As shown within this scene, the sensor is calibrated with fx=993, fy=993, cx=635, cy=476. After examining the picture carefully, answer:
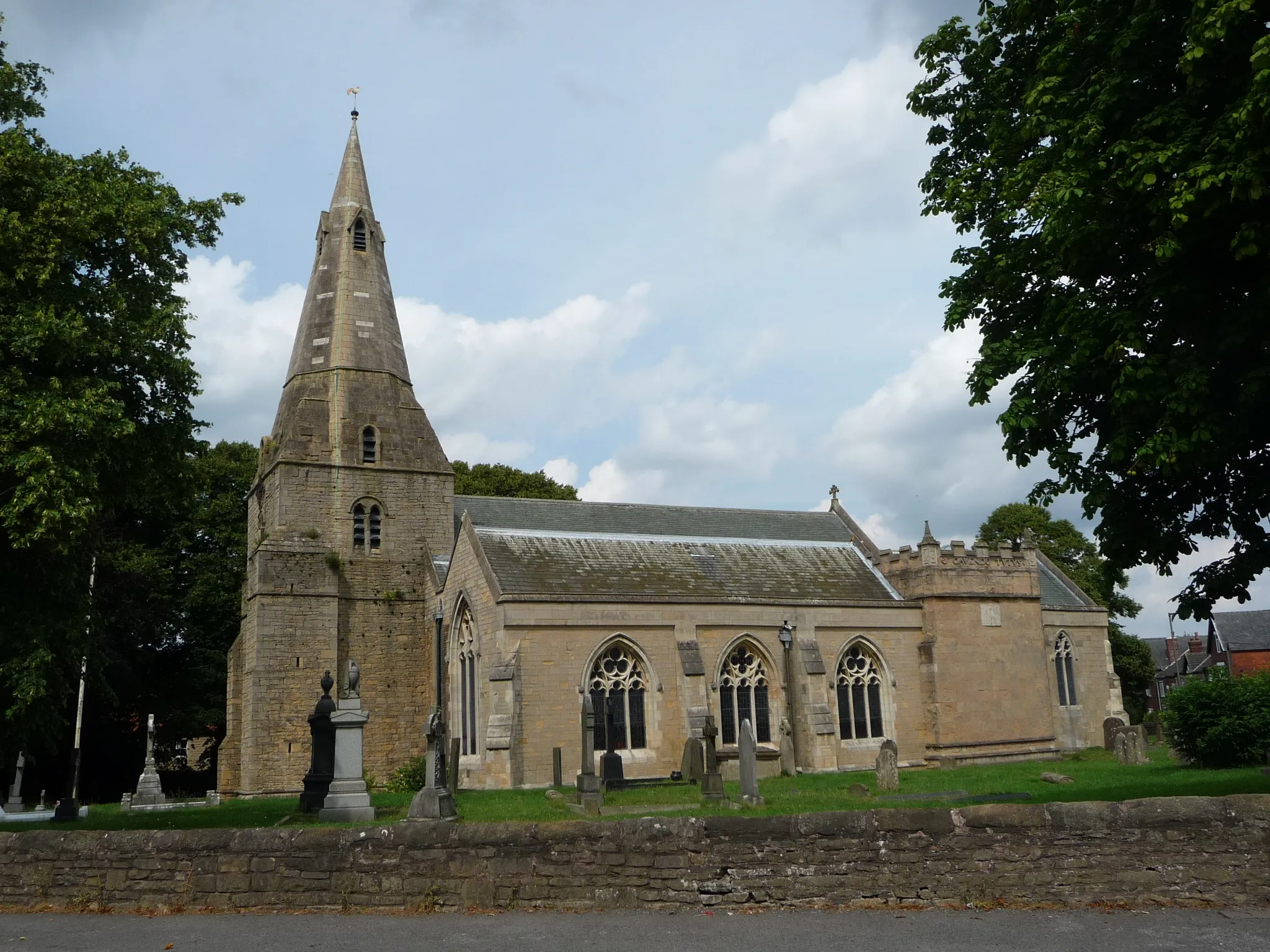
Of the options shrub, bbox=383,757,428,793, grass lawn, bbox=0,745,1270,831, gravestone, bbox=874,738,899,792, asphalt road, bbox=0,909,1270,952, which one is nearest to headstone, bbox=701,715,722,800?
grass lawn, bbox=0,745,1270,831

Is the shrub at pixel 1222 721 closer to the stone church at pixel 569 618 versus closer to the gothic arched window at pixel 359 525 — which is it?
the stone church at pixel 569 618

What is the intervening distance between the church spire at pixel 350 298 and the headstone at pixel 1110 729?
25723mm

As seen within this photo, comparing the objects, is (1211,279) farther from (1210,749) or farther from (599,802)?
(1210,749)

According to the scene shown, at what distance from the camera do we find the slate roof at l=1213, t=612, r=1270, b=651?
232 feet

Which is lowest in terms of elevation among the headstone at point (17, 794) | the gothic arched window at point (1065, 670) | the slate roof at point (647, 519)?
the headstone at point (17, 794)

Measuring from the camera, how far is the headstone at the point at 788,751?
26891 mm

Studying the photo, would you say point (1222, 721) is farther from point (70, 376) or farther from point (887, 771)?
point (70, 376)

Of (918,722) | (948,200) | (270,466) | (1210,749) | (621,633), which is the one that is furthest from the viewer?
(270,466)

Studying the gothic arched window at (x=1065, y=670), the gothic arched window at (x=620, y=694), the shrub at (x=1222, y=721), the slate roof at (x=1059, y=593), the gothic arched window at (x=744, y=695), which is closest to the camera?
the shrub at (x=1222, y=721)

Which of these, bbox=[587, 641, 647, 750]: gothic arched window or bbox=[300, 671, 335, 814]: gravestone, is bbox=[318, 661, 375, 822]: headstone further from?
bbox=[587, 641, 647, 750]: gothic arched window

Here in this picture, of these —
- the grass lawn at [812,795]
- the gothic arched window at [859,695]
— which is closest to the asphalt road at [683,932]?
the grass lawn at [812,795]

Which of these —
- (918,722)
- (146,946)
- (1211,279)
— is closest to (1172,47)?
(1211,279)

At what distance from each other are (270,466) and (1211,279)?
28345mm

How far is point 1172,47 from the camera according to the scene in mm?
10844
